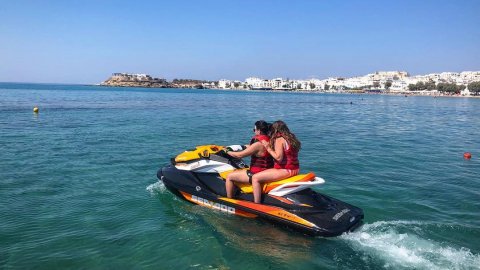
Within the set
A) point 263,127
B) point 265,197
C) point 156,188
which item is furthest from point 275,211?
point 156,188

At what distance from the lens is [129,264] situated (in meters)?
6.23

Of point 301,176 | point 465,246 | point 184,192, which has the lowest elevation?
point 465,246

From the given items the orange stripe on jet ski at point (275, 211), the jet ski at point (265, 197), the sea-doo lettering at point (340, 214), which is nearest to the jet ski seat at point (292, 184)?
the jet ski at point (265, 197)

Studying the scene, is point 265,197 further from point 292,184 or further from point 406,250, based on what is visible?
point 406,250

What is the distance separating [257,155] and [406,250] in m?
3.11

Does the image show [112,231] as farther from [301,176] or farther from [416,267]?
[416,267]

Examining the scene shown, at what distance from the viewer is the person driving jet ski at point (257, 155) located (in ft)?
24.6

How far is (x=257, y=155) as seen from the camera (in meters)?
7.62

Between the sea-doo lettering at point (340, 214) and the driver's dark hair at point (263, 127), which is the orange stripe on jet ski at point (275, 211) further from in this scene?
the driver's dark hair at point (263, 127)

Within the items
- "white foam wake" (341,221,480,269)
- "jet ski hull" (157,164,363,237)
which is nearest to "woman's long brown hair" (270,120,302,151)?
"jet ski hull" (157,164,363,237)

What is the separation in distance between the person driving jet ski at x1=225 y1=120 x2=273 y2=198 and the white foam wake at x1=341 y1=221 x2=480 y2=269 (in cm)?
202

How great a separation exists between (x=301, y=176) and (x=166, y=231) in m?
2.84

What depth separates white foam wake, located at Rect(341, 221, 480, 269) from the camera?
6.11 metres

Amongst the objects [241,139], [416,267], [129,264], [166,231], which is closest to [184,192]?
[166,231]
